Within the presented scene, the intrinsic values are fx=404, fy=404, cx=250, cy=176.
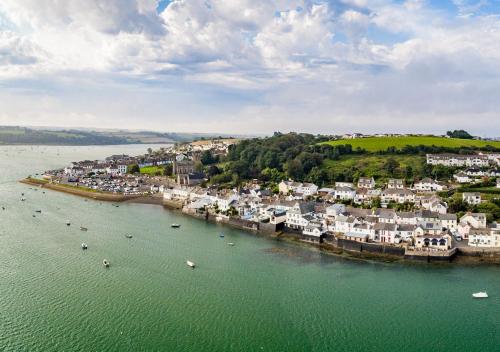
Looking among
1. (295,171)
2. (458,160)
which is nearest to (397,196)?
(295,171)

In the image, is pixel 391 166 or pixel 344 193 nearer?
pixel 344 193

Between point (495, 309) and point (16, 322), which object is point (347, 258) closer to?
point (495, 309)

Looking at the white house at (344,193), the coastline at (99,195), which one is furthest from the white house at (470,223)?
the coastline at (99,195)

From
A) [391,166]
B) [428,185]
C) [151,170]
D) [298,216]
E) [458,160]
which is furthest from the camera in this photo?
[151,170]

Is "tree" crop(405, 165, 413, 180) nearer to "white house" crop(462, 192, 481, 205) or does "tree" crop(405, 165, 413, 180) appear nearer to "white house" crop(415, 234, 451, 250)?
"white house" crop(462, 192, 481, 205)

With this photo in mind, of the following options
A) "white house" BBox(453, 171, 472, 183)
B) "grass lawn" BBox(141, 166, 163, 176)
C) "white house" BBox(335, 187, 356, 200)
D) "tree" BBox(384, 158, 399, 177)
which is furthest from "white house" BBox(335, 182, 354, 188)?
"grass lawn" BBox(141, 166, 163, 176)

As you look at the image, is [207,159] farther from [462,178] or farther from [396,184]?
[462,178]

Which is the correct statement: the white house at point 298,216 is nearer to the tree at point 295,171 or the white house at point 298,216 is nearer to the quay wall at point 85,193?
the tree at point 295,171
